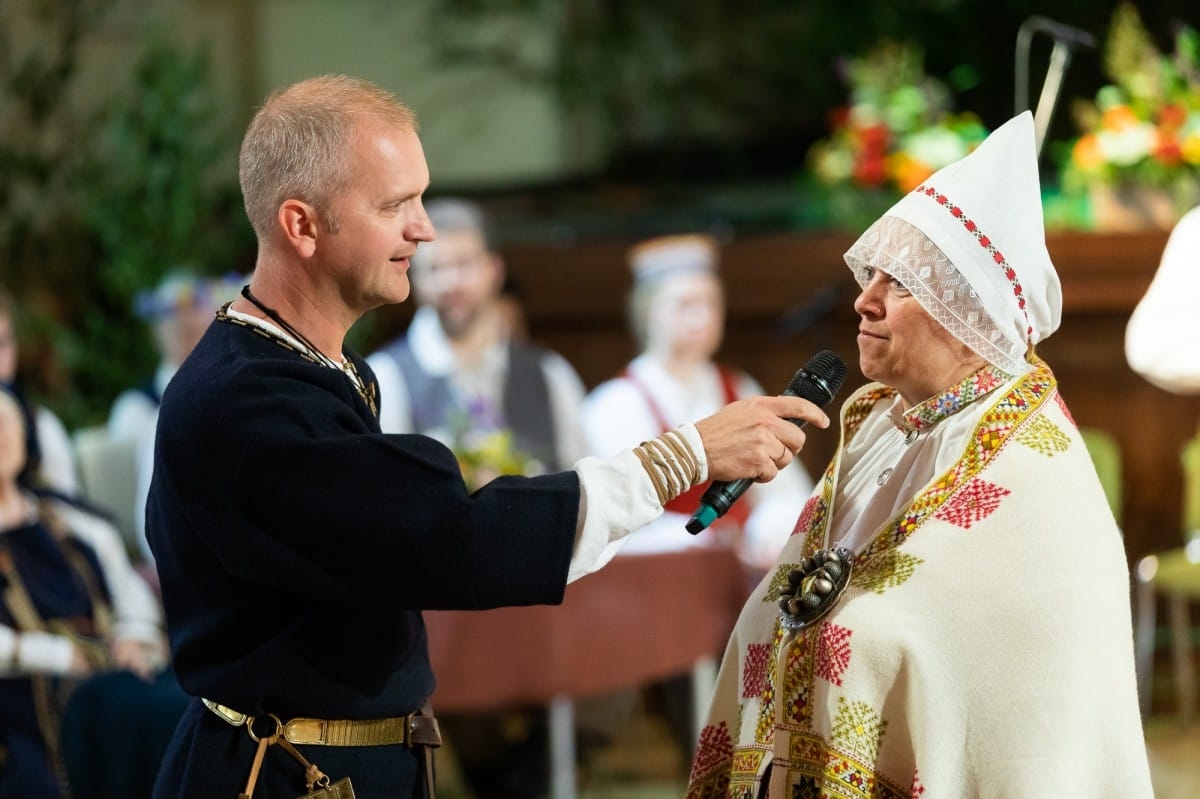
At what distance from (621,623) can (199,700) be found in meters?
2.27

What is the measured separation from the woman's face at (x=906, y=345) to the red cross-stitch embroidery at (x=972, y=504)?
0.18 metres

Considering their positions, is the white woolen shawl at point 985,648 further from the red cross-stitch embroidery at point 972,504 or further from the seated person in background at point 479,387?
the seated person in background at point 479,387

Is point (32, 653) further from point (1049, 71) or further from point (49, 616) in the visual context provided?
point (1049, 71)

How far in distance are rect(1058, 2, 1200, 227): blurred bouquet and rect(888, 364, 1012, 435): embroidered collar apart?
169 inches

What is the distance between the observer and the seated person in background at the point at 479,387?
5.07 metres

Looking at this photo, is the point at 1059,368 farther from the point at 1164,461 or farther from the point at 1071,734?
the point at 1071,734

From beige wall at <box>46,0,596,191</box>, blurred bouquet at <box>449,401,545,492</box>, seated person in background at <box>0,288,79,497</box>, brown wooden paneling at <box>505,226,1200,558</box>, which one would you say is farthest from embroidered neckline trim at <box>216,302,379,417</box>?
beige wall at <box>46,0,596,191</box>

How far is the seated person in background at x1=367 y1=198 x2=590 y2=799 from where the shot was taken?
5.07 meters

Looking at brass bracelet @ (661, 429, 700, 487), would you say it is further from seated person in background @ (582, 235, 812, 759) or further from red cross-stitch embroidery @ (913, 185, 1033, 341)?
seated person in background @ (582, 235, 812, 759)

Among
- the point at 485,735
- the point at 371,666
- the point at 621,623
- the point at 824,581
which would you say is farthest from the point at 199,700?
the point at 485,735

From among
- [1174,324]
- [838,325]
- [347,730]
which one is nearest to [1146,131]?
[838,325]

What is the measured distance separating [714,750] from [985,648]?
1.73 ft

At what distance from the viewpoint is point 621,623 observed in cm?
444

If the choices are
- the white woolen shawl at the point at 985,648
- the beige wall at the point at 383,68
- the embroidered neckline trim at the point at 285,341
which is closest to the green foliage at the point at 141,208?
A: the beige wall at the point at 383,68
